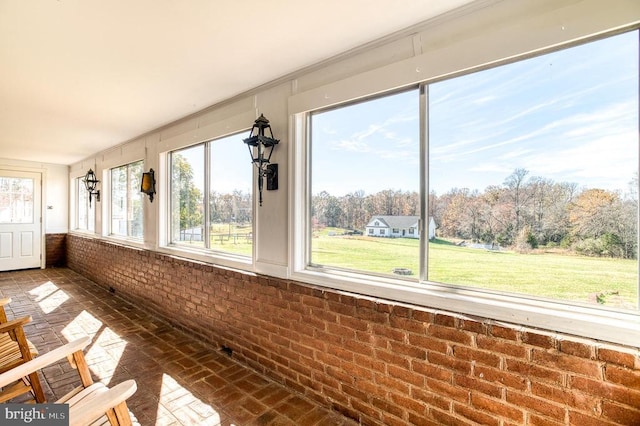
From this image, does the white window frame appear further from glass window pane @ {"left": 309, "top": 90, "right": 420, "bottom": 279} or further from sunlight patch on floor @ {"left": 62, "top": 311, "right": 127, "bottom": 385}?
sunlight patch on floor @ {"left": 62, "top": 311, "right": 127, "bottom": 385}

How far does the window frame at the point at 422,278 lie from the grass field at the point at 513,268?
0.05 meters

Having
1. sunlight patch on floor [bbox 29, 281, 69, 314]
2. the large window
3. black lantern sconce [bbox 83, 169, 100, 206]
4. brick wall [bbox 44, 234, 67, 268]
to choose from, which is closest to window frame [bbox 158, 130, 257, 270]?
the large window

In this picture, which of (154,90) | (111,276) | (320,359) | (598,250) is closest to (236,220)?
(154,90)

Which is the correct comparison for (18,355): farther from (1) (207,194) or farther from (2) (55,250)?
(2) (55,250)

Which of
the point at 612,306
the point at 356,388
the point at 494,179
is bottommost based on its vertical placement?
the point at 356,388

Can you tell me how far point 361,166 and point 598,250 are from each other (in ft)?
Answer: 4.59

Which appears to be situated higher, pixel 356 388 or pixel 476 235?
pixel 476 235

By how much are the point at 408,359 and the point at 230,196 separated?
2304 mm

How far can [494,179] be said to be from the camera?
1.68 m

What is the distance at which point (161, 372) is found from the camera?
2559 mm

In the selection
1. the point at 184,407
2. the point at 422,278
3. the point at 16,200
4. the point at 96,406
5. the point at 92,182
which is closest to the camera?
the point at 96,406

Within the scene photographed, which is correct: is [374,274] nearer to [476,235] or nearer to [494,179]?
[476,235]

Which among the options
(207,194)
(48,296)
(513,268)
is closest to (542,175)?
(513,268)

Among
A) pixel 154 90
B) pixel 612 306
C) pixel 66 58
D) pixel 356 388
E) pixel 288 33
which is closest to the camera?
pixel 612 306
